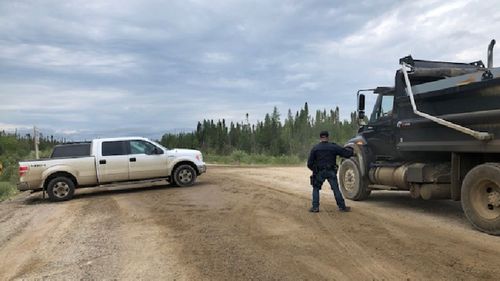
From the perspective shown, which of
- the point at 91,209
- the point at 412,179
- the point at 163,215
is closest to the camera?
the point at 412,179

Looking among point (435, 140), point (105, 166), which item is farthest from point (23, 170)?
point (435, 140)

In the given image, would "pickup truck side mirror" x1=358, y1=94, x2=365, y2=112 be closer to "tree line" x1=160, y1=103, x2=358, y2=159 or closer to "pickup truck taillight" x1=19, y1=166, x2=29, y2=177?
"pickup truck taillight" x1=19, y1=166, x2=29, y2=177

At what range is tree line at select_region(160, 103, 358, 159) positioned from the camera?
68.4m

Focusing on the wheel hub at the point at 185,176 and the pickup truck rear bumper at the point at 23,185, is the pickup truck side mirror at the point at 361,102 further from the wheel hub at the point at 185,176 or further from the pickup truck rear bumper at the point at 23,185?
the pickup truck rear bumper at the point at 23,185

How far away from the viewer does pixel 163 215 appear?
9859mm

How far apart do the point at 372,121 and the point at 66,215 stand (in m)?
7.60

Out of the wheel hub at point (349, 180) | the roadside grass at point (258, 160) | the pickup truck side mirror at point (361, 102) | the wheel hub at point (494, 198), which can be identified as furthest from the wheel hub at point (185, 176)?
the roadside grass at point (258, 160)

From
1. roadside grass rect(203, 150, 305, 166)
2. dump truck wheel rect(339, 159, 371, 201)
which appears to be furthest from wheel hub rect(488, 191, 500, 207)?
roadside grass rect(203, 150, 305, 166)

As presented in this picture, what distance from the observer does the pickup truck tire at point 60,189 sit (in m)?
13.9

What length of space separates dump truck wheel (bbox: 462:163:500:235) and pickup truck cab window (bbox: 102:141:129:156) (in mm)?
10951

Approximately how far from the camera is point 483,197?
726 cm

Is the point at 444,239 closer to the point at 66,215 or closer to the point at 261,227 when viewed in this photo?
the point at 261,227

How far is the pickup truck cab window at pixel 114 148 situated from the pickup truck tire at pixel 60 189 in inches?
58.2

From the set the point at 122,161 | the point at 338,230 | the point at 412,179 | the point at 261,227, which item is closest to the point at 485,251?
the point at 338,230
